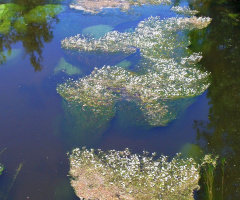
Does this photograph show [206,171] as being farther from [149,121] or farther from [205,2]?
[205,2]

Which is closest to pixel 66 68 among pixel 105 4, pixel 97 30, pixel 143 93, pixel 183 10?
pixel 143 93

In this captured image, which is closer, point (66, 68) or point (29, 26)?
point (66, 68)

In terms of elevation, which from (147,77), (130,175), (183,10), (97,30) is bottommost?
(130,175)

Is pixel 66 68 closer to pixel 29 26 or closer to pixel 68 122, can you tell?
pixel 68 122

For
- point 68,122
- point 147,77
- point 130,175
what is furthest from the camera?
point 147,77

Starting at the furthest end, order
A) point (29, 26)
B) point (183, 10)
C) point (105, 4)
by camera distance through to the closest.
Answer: point (105, 4)
point (183, 10)
point (29, 26)

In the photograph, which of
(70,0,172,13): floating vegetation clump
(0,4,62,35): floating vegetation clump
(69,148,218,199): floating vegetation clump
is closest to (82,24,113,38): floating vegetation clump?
(70,0,172,13): floating vegetation clump

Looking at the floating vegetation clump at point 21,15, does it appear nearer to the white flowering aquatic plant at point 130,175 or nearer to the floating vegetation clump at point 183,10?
the floating vegetation clump at point 183,10
